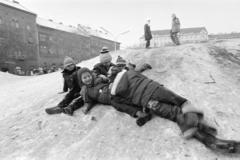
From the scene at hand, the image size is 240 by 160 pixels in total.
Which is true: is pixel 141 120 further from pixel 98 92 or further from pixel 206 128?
pixel 98 92

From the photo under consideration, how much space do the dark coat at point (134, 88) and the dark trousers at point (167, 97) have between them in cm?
7

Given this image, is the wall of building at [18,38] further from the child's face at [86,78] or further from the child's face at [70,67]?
the child's face at [86,78]

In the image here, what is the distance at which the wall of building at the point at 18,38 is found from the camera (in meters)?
26.3

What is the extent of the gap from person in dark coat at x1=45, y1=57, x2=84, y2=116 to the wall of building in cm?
2420

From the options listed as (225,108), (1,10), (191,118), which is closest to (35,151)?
(191,118)

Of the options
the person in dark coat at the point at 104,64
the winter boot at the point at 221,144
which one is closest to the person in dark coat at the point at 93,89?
the person in dark coat at the point at 104,64

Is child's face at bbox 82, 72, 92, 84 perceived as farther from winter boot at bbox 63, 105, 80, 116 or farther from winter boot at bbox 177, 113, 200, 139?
winter boot at bbox 177, 113, 200, 139

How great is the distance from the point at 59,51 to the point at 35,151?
3590 centimetres

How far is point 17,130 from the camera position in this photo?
341cm

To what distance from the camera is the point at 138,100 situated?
284 cm

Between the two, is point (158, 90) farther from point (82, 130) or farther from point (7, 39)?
point (7, 39)

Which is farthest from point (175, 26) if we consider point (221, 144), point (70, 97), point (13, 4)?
point (13, 4)

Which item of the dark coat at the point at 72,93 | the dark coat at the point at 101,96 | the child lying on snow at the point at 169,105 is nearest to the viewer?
the child lying on snow at the point at 169,105

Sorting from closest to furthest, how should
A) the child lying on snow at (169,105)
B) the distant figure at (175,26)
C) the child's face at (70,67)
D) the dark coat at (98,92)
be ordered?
the child lying on snow at (169,105)
the dark coat at (98,92)
the child's face at (70,67)
the distant figure at (175,26)
